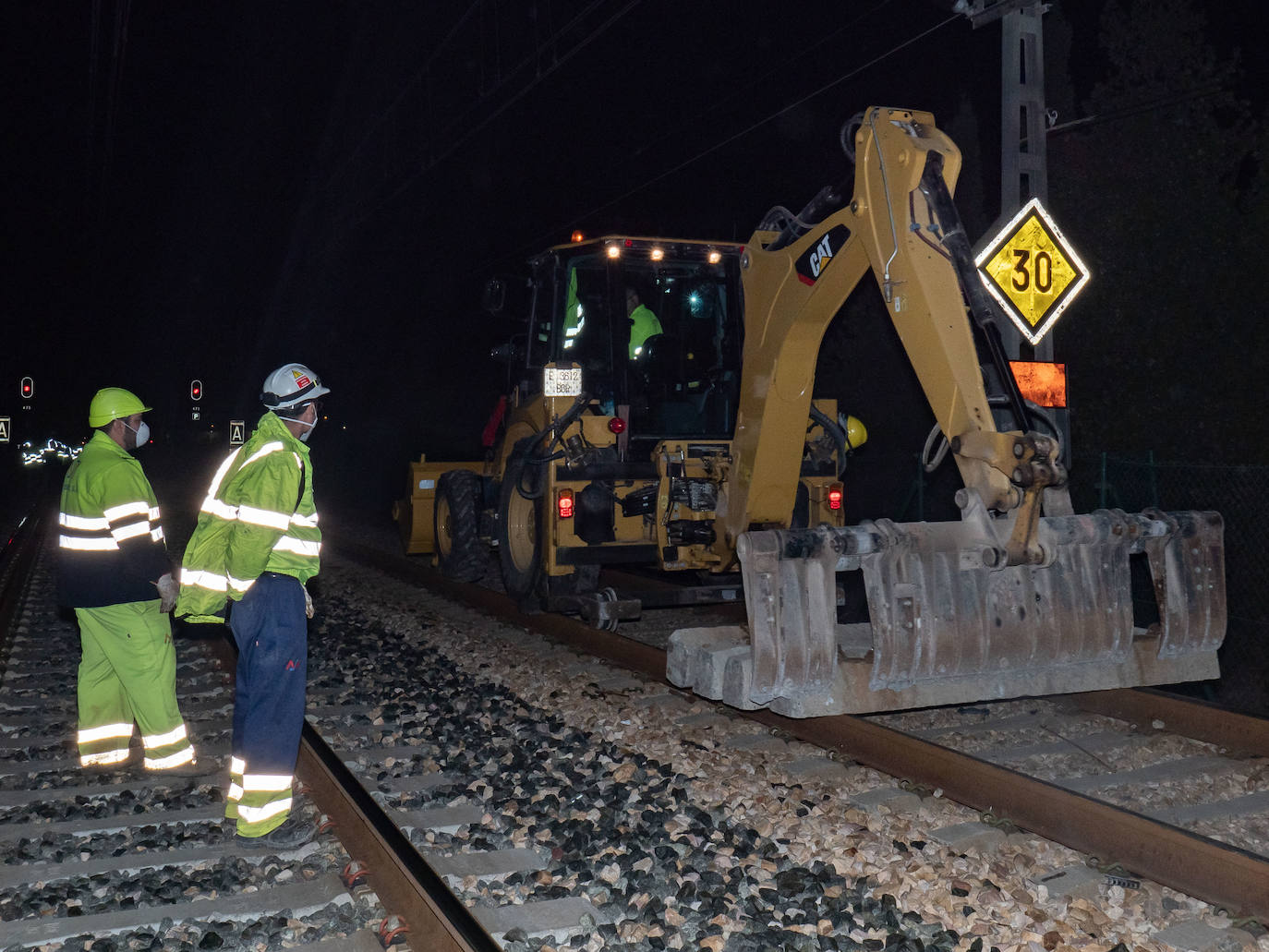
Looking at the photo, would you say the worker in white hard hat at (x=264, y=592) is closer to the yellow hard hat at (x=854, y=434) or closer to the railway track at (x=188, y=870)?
the railway track at (x=188, y=870)

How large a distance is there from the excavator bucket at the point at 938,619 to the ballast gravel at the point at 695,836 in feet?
1.76

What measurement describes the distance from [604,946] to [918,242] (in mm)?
3635

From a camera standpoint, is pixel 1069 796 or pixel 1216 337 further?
pixel 1216 337

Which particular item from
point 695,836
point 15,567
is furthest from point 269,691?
point 15,567

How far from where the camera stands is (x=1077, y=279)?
8.28 metres

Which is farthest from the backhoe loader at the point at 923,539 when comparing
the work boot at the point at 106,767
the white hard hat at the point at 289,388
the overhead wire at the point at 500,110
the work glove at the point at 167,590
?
the overhead wire at the point at 500,110

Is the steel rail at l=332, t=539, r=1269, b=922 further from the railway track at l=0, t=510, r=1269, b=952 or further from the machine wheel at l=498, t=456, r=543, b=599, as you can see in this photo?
the machine wheel at l=498, t=456, r=543, b=599

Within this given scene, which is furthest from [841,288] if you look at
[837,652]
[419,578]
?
[419,578]

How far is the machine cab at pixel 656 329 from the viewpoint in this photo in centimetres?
908

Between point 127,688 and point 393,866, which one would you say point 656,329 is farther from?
point 393,866

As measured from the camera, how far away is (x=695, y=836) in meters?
4.87

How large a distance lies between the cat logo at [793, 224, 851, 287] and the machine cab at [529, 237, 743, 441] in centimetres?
245

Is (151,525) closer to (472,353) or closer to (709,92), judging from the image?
(709,92)

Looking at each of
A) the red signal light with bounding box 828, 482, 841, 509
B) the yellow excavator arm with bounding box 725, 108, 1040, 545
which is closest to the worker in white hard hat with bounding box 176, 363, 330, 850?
the yellow excavator arm with bounding box 725, 108, 1040, 545
